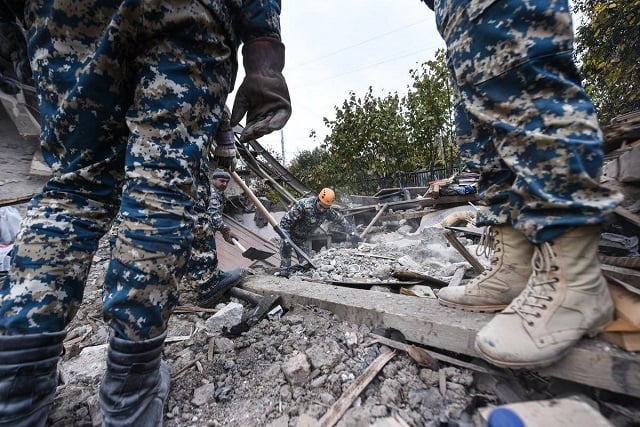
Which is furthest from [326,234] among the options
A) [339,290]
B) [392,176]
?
[392,176]

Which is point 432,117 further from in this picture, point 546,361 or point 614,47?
point 546,361

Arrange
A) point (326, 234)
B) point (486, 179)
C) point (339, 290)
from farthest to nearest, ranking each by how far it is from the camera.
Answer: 1. point (326, 234)
2. point (339, 290)
3. point (486, 179)

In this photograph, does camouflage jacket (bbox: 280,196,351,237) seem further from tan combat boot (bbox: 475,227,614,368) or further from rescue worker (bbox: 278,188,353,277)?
tan combat boot (bbox: 475,227,614,368)

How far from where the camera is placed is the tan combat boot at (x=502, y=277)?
96 centimetres

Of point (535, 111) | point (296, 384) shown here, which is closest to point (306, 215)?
point (296, 384)

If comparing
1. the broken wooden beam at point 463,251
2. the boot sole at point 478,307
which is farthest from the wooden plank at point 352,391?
the broken wooden beam at point 463,251

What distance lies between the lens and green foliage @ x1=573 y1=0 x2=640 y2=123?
470 centimetres

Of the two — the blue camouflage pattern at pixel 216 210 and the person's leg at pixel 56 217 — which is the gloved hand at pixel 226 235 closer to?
the blue camouflage pattern at pixel 216 210

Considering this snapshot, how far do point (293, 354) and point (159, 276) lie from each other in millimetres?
631

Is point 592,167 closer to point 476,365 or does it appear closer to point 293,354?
point 476,365

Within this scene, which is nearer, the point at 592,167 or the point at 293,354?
the point at 592,167

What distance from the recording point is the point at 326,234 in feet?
19.4

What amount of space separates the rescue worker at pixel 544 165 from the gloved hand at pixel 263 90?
736mm

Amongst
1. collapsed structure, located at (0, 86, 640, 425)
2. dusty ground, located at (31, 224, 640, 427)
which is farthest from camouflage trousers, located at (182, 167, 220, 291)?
dusty ground, located at (31, 224, 640, 427)
